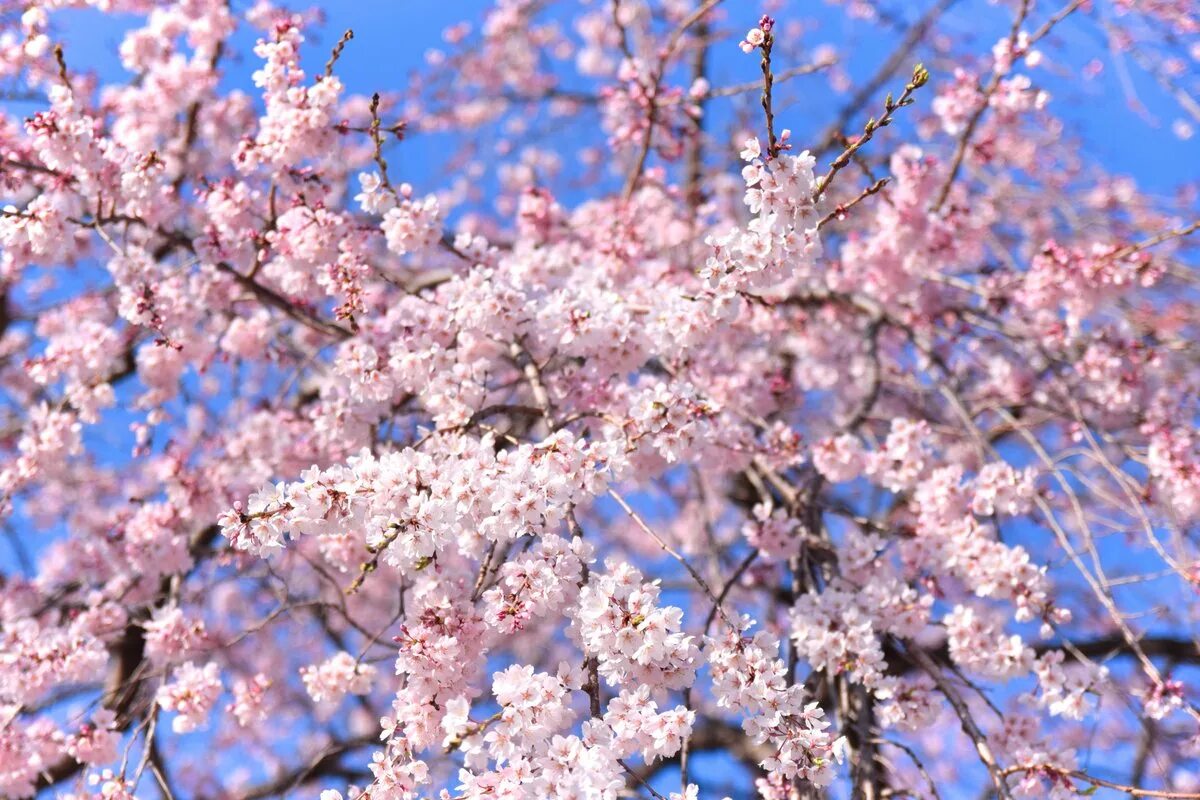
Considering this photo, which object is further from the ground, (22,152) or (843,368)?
(843,368)

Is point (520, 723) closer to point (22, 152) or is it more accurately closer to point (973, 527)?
point (973, 527)

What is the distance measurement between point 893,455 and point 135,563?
11.1 feet

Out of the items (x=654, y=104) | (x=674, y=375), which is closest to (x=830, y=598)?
(x=674, y=375)

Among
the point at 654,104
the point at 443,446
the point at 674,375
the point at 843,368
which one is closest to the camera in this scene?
the point at 443,446

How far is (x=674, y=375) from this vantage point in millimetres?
3475

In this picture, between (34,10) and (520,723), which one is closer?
(520,723)

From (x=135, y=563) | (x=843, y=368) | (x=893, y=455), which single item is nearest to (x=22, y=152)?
(x=135, y=563)

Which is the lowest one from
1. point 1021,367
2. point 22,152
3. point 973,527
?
point 973,527

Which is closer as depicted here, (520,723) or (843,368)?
(520,723)

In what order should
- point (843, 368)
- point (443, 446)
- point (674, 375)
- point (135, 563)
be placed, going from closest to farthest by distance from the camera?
point (443, 446)
point (674, 375)
point (135, 563)
point (843, 368)

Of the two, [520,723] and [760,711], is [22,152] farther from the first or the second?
[760,711]

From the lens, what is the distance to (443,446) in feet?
8.63

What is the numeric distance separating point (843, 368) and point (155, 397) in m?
4.19

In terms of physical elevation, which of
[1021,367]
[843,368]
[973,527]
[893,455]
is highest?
[843,368]
